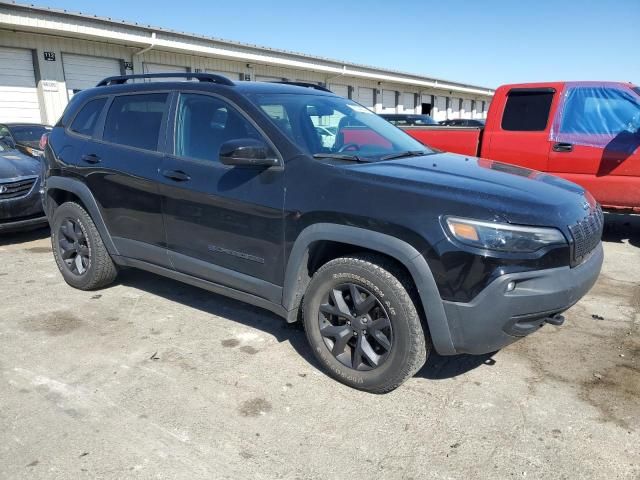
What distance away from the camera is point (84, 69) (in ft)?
51.7

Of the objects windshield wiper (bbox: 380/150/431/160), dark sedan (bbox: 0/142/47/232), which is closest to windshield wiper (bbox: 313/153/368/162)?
windshield wiper (bbox: 380/150/431/160)

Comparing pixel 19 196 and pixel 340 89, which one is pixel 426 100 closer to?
pixel 340 89

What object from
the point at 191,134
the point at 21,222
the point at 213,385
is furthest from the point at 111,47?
the point at 213,385

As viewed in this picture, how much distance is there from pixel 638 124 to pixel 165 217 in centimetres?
539

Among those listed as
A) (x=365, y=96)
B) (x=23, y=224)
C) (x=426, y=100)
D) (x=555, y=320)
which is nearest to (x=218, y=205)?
(x=555, y=320)

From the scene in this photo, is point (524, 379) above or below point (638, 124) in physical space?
below

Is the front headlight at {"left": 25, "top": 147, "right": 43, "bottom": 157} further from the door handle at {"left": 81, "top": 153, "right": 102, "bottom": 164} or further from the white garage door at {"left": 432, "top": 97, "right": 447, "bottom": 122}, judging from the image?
the white garage door at {"left": 432, "top": 97, "right": 447, "bottom": 122}

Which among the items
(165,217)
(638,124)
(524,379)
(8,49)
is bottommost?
(524,379)

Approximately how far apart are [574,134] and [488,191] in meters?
4.12

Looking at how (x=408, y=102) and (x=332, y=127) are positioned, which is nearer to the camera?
(x=332, y=127)

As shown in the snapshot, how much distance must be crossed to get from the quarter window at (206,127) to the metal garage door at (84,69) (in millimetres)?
13852

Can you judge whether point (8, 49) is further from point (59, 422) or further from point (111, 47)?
point (59, 422)

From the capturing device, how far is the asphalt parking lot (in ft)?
7.82

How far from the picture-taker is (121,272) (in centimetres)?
523
